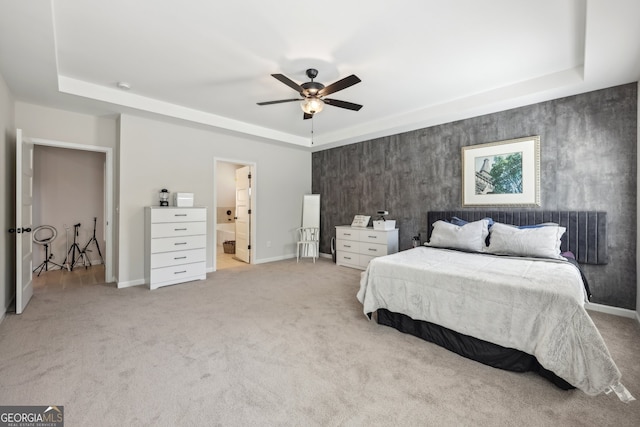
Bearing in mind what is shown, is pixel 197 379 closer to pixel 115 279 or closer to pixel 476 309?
pixel 476 309

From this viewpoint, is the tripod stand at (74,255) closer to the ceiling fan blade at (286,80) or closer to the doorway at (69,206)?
the doorway at (69,206)

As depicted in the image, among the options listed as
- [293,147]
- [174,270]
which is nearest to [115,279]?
[174,270]

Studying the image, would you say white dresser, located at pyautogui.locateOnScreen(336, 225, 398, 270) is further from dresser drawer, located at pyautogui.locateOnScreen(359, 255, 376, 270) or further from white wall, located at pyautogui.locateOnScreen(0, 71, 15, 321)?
white wall, located at pyautogui.locateOnScreen(0, 71, 15, 321)

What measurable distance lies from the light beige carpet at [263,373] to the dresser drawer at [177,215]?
4.14 feet

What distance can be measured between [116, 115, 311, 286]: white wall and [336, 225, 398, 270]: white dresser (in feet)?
4.30

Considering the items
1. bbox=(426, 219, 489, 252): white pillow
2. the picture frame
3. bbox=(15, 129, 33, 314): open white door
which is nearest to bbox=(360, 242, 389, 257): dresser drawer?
bbox=(426, 219, 489, 252): white pillow

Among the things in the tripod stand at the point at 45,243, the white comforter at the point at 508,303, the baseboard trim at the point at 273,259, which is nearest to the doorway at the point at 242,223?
the baseboard trim at the point at 273,259

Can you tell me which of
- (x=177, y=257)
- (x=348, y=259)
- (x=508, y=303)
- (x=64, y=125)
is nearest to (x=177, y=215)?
(x=177, y=257)

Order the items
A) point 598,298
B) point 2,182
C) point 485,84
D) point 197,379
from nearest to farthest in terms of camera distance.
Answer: point 197,379
point 2,182
point 598,298
point 485,84

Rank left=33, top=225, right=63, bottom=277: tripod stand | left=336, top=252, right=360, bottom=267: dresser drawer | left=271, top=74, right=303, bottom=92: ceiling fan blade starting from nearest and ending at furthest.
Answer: left=271, top=74, right=303, bottom=92: ceiling fan blade < left=33, top=225, right=63, bottom=277: tripod stand < left=336, top=252, right=360, bottom=267: dresser drawer

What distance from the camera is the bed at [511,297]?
168cm

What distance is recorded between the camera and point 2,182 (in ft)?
9.54

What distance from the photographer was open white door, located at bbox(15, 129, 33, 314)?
2.89 m

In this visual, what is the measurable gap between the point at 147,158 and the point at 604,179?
5.92 meters
